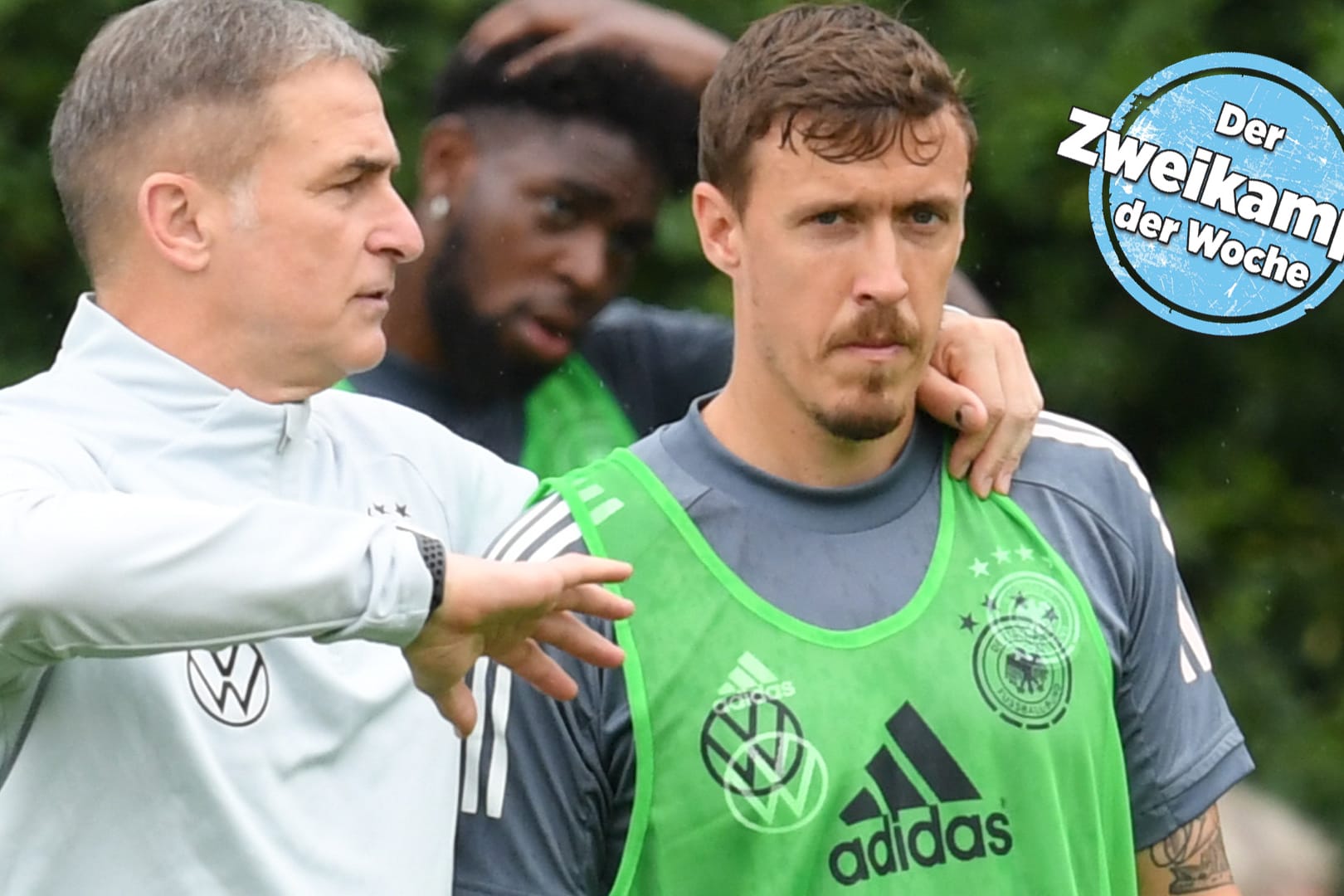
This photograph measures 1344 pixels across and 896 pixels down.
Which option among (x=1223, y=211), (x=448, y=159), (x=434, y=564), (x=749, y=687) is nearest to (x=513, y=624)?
(x=434, y=564)

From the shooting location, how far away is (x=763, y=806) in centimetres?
218

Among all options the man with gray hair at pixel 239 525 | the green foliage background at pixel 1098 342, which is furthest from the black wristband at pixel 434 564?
the green foliage background at pixel 1098 342

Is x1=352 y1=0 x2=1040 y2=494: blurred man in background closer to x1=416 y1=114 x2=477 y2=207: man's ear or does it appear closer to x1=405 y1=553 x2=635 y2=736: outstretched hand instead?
x1=416 y1=114 x2=477 y2=207: man's ear

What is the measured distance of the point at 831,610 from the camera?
226 cm

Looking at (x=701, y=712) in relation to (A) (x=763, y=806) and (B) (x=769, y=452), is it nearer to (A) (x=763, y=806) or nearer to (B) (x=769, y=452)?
(A) (x=763, y=806)

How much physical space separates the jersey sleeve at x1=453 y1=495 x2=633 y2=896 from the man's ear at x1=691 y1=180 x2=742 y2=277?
15.2 inches

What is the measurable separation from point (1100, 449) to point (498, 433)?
0.99 meters

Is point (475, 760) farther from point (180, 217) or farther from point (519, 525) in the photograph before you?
point (180, 217)

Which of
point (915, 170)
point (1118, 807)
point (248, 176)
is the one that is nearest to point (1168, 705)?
point (1118, 807)

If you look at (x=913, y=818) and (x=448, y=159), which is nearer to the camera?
(x=913, y=818)

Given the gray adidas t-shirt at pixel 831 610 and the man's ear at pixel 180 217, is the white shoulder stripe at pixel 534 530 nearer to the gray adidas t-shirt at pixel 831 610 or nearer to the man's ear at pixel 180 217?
the gray adidas t-shirt at pixel 831 610

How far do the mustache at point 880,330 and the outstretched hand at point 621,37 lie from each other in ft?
3.58

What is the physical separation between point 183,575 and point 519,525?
0.53m

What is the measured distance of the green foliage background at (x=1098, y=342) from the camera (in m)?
4.86
